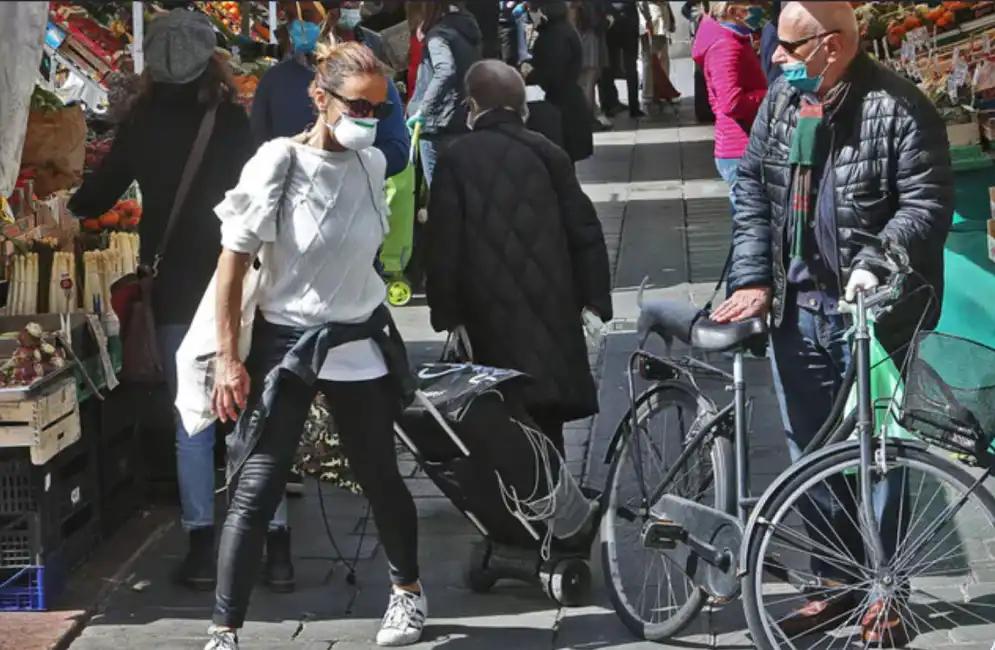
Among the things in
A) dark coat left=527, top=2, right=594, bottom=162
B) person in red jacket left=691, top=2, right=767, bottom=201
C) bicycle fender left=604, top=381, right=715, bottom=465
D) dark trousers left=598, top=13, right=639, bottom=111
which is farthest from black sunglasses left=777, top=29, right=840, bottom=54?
dark trousers left=598, top=13, right=639, bottom=111

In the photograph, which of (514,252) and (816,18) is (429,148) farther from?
(816,18)

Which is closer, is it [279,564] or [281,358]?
[281,358]

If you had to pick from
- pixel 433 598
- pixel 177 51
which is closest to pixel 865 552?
pixel 433 598

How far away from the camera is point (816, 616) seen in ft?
16.2

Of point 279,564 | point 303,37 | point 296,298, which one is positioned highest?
point 303,37

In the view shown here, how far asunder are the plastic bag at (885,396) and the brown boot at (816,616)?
2.14 ft

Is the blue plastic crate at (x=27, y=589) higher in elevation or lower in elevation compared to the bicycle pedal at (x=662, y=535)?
lower

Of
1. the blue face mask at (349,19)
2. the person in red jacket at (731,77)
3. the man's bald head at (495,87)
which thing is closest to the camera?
the man's bald head at (495,87)

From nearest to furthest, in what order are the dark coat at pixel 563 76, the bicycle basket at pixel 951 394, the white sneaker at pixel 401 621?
the bicycle basket at pixel 951 394 < the white sneaker at pixel 401 621 < the dark coat at pixel 563 76

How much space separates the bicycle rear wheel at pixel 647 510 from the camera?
490 cm

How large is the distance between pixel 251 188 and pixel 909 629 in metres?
2.31

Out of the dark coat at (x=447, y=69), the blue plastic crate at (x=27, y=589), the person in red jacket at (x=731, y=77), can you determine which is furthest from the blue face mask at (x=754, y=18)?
the blue plastic crate at (x=27, y=589)

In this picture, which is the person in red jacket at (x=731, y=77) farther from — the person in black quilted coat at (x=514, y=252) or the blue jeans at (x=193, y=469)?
the blue jeans at (x=193, y=469)

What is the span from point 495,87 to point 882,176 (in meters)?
1.57
